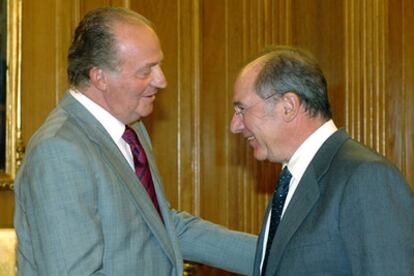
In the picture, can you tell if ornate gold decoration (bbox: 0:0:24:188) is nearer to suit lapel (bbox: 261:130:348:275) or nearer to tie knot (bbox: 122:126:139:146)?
tie knot (bbox: 122:126:139:146)

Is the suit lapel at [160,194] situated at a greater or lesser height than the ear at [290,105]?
lesser

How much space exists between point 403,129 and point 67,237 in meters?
2.71

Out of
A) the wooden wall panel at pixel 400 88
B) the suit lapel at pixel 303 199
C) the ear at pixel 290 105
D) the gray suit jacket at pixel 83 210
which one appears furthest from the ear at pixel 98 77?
the wooden wall panel at pixel 400 88

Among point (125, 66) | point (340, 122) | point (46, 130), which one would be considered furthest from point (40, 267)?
point (340, 122)

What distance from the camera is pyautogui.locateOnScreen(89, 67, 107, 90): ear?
→ 2850 millimetres

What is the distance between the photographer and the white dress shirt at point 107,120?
2838mm

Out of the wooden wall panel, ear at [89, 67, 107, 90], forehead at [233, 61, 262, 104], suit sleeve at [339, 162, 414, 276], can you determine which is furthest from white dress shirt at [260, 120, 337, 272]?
the wooden wall panel

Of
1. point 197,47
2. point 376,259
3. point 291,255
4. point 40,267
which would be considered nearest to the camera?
point 376,259

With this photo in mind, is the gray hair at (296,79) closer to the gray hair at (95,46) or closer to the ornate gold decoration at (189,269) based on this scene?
the gray hair at (95,46)

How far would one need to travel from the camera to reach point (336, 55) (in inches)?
189

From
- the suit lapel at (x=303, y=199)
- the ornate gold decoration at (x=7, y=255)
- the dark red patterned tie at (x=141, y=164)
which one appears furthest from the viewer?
the ornate gold decoration at (x=7, y=255)

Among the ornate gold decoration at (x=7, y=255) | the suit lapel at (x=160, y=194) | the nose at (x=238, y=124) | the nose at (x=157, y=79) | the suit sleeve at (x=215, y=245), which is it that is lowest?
the ornate gold decoration at (x=7, y=255)

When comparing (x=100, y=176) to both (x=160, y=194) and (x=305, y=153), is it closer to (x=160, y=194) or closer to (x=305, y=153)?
(x=160, y=194)

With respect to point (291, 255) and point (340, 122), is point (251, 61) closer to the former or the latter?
point (291, 255)
